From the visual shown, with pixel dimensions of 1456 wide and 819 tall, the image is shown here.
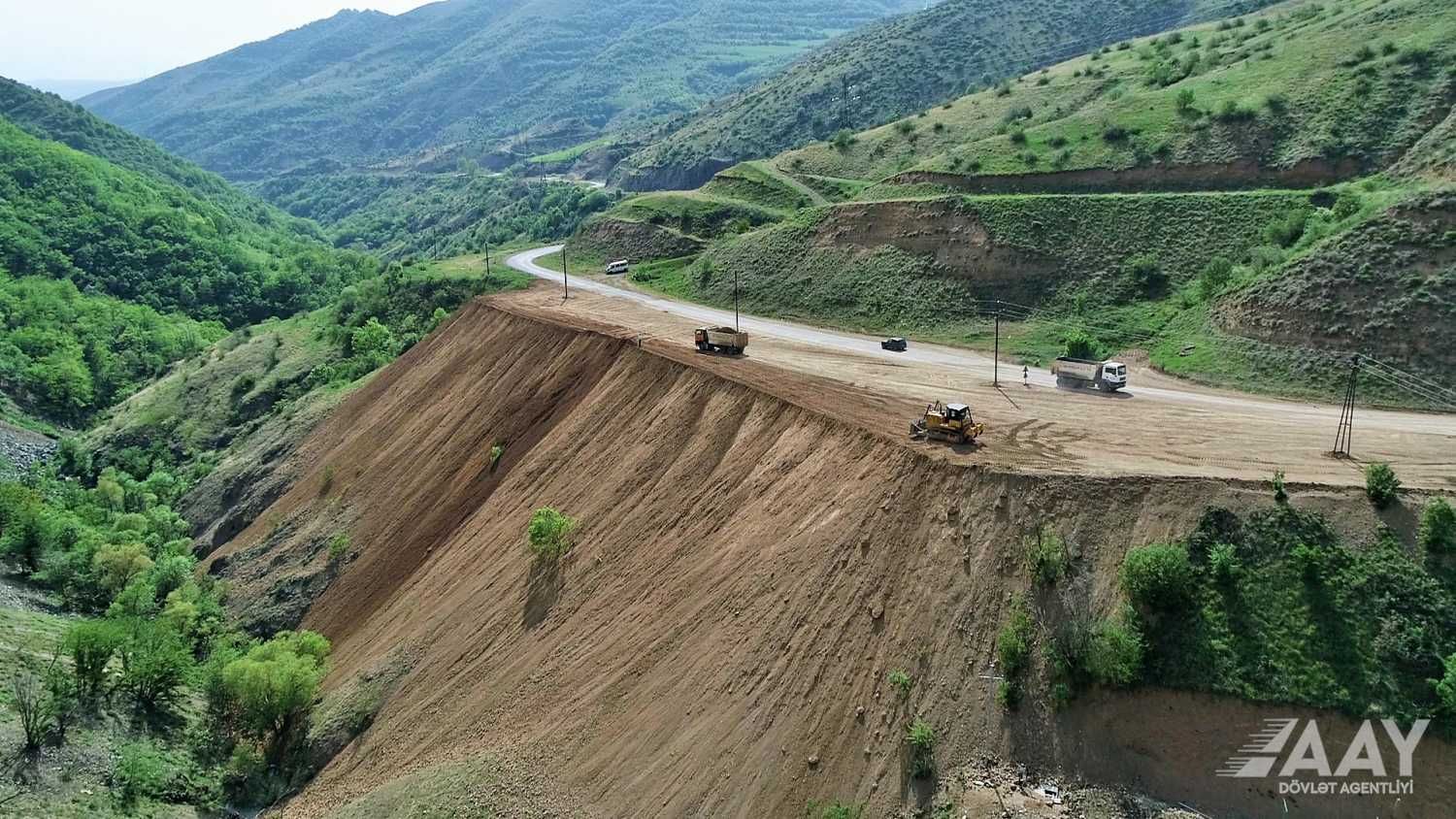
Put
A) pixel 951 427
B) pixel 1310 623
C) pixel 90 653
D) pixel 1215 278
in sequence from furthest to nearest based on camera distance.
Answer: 1. pixel 1215 278
2. pixel 90 653
3. pixel 951 427
4. pixel 1310 623

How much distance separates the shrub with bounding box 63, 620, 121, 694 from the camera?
31.6m

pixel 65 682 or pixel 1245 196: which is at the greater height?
pixel 1245 196

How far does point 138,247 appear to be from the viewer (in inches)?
4193

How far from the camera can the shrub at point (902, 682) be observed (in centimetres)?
2264

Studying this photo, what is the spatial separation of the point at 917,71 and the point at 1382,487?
373 feet

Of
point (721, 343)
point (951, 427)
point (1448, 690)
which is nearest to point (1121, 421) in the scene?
point (951, 427)

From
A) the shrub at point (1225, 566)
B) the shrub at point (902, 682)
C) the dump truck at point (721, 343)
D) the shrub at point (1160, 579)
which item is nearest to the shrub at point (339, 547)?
the dump truck at point (721, 343)

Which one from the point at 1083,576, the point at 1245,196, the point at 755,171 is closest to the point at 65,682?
the point at 1083,576

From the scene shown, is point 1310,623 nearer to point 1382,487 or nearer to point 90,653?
point 1382,487

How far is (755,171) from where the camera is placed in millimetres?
81250

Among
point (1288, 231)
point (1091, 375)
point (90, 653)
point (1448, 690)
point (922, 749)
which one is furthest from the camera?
point (1288, 231)

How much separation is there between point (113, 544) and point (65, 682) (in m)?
17.5

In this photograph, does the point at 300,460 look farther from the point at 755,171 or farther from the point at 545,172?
the point at 545,172

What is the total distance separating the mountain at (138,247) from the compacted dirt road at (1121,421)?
3037 inches
